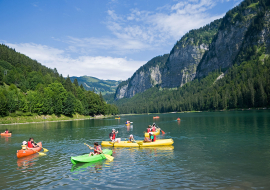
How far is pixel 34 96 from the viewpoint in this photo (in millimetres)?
107688

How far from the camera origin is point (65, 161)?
23.4 meters

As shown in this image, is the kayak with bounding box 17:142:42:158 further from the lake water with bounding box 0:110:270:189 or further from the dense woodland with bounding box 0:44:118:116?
the dense woodland with bounding box 0:44:118:116

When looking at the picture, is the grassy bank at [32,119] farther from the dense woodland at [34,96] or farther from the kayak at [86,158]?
the kayak at [86,158]

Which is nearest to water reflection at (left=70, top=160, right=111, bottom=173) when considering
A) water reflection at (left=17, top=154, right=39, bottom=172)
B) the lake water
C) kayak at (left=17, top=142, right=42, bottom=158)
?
the lake water

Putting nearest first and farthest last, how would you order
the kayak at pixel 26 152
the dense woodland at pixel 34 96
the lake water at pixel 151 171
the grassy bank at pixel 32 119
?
the lake water at pixel 151 171 < the kayak at pixel 26 152 < the grassy bank at pixel 32 119 < the dense woodland at pixel 34 96

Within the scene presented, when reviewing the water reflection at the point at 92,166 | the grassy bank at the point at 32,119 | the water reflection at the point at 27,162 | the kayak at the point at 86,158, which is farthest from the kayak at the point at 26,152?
the grassy bank at the point at 32,119

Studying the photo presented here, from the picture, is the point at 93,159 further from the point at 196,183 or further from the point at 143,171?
the point at 196,183

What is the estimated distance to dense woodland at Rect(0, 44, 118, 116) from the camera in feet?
320

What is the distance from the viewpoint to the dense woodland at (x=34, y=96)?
97.6m

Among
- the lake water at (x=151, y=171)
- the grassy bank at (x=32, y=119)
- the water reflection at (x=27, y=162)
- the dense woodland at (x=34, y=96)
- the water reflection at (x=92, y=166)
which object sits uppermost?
the dense woodland at (x=34, y=96)

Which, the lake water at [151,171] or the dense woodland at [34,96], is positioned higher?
the dense woodland at [34,96]

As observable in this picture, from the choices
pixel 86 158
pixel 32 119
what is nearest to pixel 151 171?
pixel 86 158

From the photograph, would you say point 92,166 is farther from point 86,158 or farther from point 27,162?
point 27,162

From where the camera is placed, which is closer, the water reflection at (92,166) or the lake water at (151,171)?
the lake water at (151,171)
